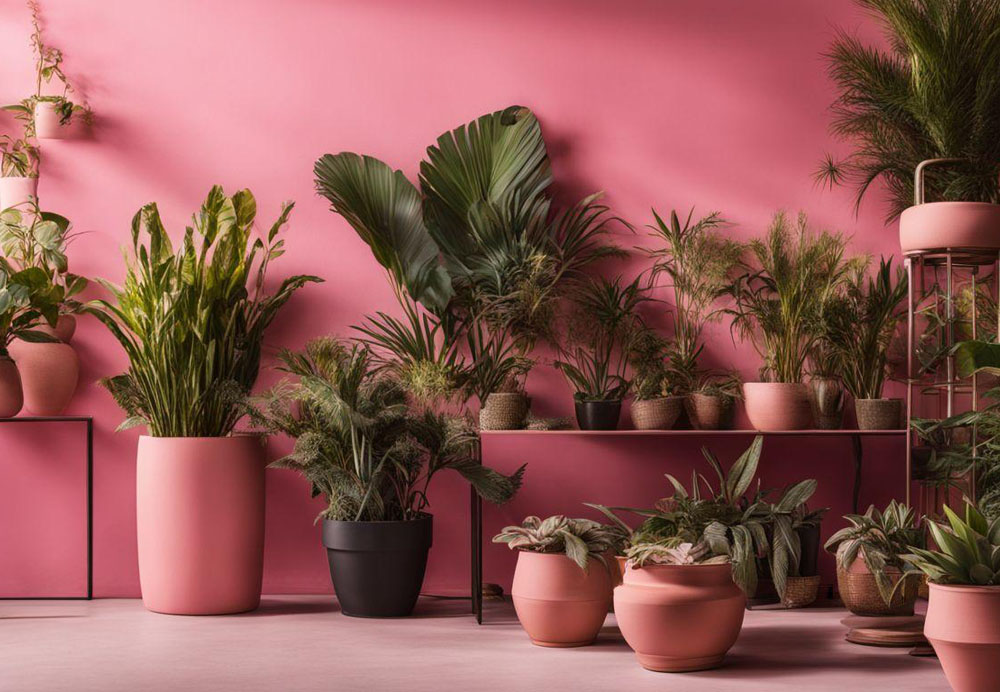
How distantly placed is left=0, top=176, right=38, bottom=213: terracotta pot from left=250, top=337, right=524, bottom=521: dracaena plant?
5.33 feet

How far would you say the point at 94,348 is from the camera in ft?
16.1

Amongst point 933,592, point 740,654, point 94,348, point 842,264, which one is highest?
point 842,264

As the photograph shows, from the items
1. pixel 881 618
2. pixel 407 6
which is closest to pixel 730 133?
pixel 407 6

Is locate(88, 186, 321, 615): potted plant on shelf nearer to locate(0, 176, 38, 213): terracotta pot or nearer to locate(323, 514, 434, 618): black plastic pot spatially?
locate(323, 514, 434, 618): black plastic pot

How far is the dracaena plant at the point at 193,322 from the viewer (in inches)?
171

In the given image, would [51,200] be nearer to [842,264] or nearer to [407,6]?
[407,6]

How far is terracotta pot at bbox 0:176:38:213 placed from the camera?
15.8 ft

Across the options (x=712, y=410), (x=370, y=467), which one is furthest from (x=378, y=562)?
(x=712, y=410)

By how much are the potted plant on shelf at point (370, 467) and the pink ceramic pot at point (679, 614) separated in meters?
0.91

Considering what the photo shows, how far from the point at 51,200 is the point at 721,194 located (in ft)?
10.6

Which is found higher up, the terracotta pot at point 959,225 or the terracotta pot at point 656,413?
the terracotta pot at point 959,225

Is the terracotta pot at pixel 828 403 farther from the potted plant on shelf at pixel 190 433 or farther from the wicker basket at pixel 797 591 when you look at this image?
the potted plant on shelf at pixel 190 433

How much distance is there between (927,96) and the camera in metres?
4.29

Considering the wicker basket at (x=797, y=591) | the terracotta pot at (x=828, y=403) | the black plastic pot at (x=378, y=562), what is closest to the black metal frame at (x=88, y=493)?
the black plastic pot at (x=378, y=562)
